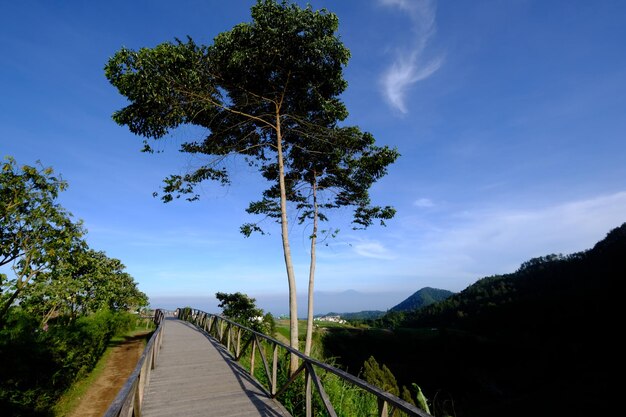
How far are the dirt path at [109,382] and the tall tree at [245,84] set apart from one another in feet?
22.0

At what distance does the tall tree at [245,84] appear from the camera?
32.4ft

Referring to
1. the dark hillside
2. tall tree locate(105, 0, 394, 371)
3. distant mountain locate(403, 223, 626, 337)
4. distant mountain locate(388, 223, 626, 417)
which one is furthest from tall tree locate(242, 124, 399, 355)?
distant mountain locate(403, 223, 626, 337)

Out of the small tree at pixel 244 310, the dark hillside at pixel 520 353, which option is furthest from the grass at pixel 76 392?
the dark hillside at pixel 520 353

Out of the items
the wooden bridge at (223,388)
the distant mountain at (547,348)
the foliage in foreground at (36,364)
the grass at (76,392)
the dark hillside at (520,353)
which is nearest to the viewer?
the wooden bridge at (223,388)

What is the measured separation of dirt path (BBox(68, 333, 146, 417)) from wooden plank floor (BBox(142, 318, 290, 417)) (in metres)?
2.21

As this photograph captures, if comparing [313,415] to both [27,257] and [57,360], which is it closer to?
[57,360]

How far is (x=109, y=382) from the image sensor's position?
13.1 meters

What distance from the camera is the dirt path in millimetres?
10414

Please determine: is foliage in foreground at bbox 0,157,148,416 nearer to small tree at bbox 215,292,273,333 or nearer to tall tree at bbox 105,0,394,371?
tall tree at bbox 105,0,394,371

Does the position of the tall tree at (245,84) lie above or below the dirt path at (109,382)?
above

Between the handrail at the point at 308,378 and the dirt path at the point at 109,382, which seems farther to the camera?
the dirt path at the point at 109,382

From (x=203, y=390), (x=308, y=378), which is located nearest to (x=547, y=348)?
(x=203, y=390)

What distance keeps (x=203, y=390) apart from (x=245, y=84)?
9.55 meters

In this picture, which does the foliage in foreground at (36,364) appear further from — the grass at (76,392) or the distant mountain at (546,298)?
the distant mountain at (546,298)
